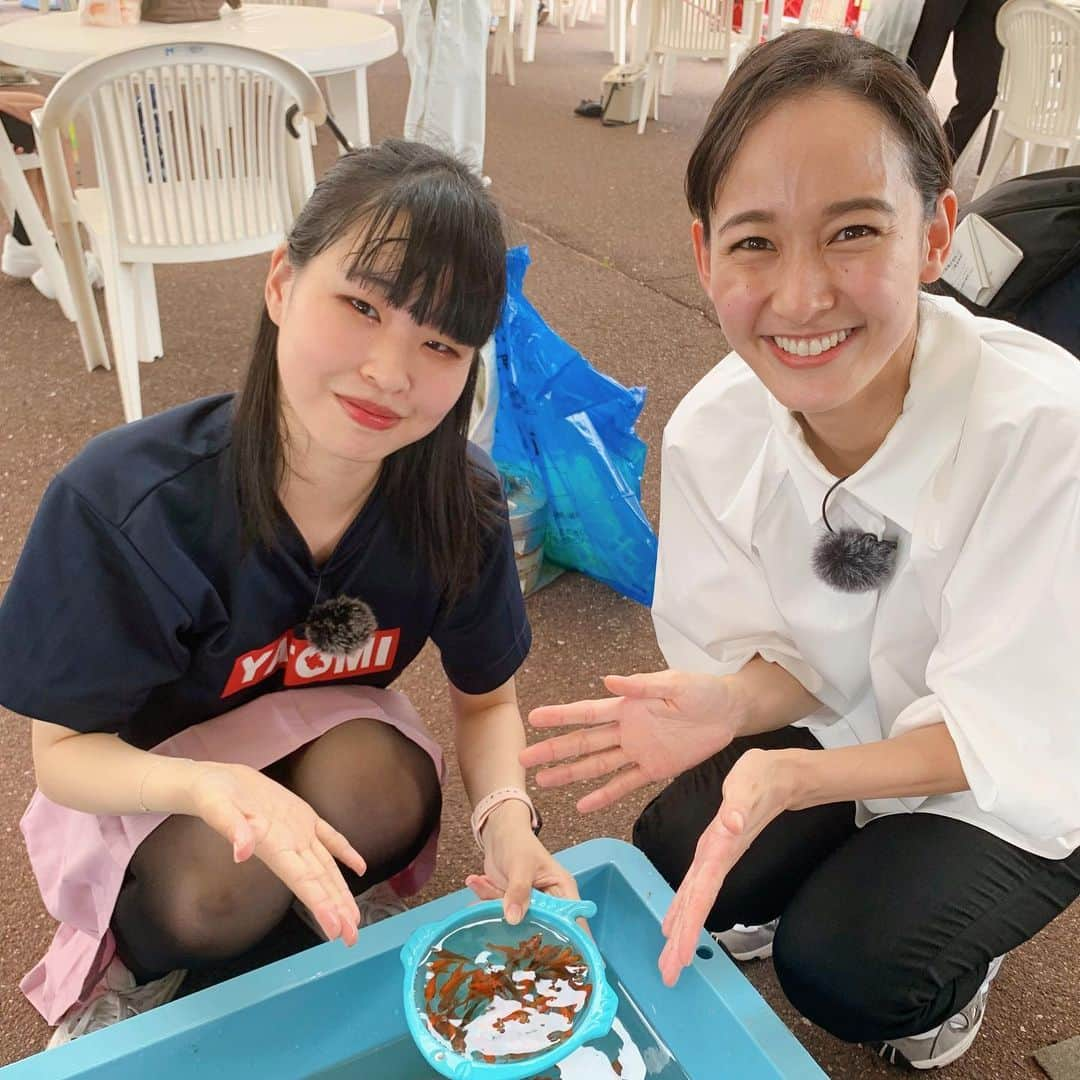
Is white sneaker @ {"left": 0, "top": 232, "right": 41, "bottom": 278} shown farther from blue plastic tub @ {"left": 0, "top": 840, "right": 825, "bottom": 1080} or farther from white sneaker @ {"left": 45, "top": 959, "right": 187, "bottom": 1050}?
blue plastic tub @ {"left": 0, "top": 840, "right": 825, "bottom": 1080}

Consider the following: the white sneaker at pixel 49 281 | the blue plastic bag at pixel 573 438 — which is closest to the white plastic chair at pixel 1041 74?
the blue plastic bag at pixel 573 438

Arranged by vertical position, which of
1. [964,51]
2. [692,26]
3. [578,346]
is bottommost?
[578,346]

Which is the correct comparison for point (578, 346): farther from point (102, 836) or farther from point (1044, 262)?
point (102, 836)

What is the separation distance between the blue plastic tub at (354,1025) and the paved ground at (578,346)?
0.28m

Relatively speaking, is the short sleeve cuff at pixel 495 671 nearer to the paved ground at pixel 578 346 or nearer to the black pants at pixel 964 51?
the paved ground at pixel 578 346

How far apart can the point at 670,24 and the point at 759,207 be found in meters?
4.31

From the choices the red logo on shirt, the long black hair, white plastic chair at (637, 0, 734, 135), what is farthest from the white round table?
white plastic chair at (637, 0, 734, 135)

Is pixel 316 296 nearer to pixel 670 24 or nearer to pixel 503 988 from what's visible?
pixel 503 988

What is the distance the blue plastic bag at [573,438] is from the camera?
1680 millimetres

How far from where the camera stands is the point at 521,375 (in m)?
1.69

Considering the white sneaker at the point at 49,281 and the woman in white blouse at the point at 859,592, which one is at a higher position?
the woman in white blouse at the point at 859,592

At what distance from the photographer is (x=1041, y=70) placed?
10.2 ft

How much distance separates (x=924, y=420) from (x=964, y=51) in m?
3.34

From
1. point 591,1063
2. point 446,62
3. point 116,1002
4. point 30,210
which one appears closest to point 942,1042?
point 591,1063
